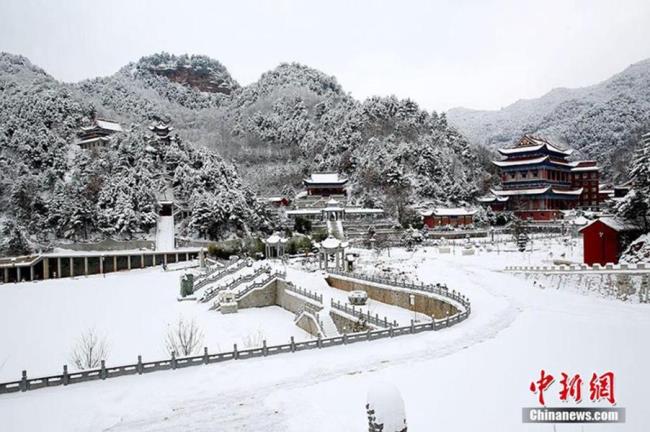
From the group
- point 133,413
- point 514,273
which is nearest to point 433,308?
point 514,273

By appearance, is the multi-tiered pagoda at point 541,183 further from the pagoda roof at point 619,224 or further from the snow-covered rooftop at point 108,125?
the snow-covered rooftop at point 108,125

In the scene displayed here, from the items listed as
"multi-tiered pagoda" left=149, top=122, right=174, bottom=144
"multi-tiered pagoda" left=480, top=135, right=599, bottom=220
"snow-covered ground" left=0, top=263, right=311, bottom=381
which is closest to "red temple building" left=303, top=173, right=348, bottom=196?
"multi-tiered pagoda" left=480, top=135, right=599, bottom=220

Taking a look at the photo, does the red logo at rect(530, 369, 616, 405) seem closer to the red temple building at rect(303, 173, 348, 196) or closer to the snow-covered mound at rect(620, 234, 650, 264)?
the snow-covered mound at rect(620, 234, 650, 264)

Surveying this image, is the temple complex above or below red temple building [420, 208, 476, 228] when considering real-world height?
above

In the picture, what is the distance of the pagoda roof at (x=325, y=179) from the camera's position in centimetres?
6869

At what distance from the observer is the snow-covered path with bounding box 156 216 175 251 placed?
180 ft

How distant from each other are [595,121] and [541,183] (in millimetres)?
41164

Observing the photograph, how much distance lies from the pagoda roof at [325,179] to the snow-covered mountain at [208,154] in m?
4.61

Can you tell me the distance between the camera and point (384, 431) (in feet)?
22.2

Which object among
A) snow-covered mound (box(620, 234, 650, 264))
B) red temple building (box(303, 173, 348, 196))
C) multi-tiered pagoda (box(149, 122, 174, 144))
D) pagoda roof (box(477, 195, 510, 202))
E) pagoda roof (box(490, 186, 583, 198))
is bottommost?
snow-covered mound (box(620, 234, 650, 264))

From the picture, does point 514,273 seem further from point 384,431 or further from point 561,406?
point 384,431

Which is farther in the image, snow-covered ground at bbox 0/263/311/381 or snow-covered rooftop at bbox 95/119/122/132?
snow-covered rooftop at bbox 95/119/122/132

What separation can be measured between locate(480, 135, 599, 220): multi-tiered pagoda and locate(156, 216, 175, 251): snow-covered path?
45686 millimetres

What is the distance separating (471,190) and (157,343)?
194ft
